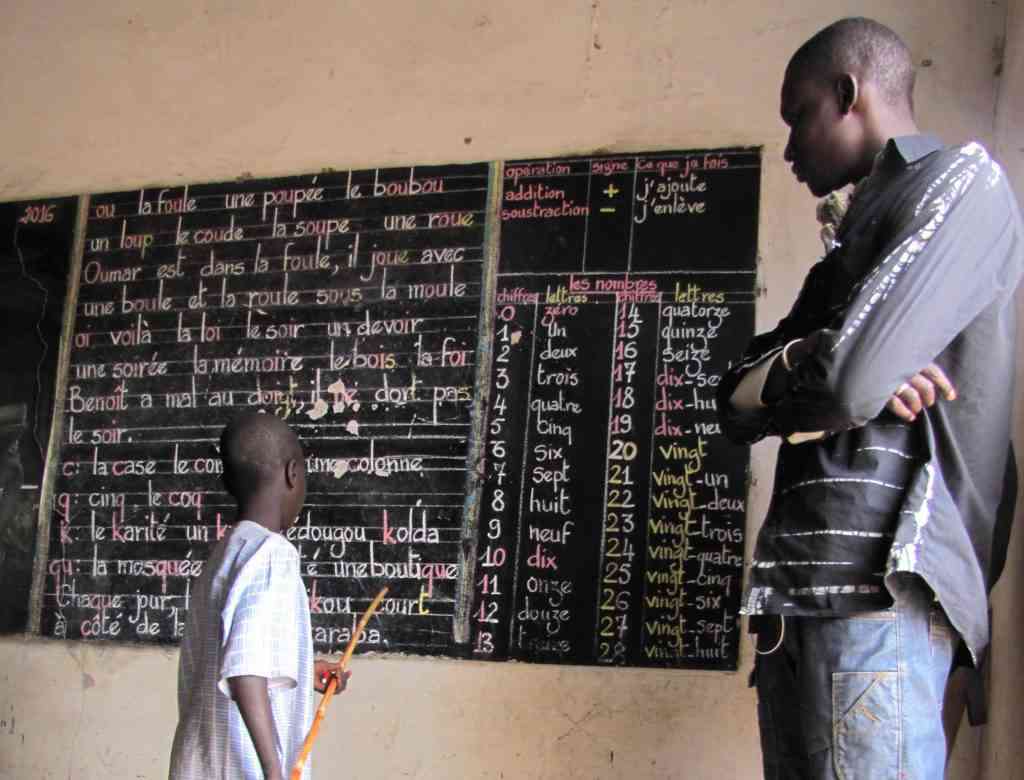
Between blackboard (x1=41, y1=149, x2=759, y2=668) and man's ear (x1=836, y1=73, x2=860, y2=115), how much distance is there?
129 centimetres

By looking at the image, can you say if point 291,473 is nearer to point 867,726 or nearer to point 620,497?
point 620,497

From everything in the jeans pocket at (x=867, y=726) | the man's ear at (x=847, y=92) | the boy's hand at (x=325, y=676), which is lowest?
the boy's hand at (x=325, y=676)

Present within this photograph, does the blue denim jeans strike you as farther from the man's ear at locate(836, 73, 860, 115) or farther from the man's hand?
the man's ear at locate(836, 73, 860, 115)

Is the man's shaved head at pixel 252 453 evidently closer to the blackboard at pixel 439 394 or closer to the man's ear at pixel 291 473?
the man's ear at pixel 291 473

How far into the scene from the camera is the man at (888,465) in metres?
1.78

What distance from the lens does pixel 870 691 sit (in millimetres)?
1780

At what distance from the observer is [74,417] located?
13.1 feet

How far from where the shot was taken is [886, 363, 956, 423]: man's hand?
5.97 ft

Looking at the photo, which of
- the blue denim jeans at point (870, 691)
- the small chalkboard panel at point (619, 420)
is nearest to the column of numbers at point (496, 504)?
the small chalkboard panel at point (619, 420)

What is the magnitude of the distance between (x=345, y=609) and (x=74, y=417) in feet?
3.70

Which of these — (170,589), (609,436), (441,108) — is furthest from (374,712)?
(441,108)

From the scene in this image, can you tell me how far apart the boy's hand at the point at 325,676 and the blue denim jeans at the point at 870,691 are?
101cm

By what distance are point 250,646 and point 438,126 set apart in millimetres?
1906

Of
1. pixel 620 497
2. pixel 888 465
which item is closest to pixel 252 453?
pixel 620 497
